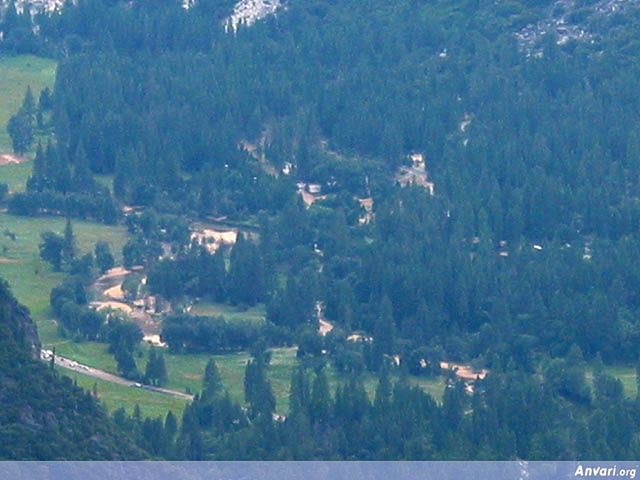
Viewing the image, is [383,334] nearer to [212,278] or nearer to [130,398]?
[212,278]

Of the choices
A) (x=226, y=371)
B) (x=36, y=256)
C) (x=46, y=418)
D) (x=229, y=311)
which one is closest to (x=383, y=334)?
(x=226, y=371)

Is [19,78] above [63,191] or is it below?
above

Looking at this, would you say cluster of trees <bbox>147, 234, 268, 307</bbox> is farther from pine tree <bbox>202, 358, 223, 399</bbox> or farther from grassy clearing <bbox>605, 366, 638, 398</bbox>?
grassy clearing <bbox>605, 366, 638, 398</bbox>

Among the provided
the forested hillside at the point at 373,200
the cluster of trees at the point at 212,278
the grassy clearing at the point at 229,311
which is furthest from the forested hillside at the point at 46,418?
the cluster of trees at the point at 212,278
